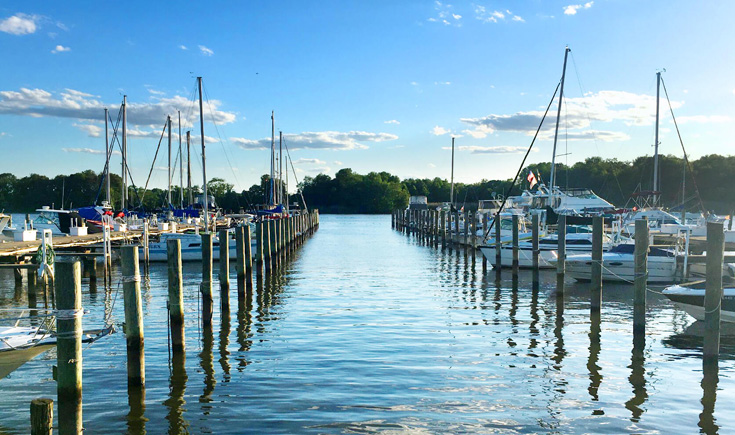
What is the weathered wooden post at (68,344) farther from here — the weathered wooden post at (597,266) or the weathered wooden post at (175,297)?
the weathered wooden post at (597,266)

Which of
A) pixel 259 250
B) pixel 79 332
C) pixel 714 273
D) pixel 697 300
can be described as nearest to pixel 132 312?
pixel 79 332

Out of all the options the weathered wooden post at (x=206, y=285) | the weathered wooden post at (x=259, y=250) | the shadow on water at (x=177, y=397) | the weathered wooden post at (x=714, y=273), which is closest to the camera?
the shadow on water at (x=177, y=397)

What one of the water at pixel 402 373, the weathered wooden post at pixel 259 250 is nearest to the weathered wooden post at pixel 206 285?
the water at pixel 402 373

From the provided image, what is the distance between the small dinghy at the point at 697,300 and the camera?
15.2 meters

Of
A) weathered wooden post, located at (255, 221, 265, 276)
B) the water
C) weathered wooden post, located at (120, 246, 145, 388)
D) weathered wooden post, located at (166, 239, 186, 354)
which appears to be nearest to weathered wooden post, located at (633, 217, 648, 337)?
the water

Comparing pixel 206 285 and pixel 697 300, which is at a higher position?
pixel 206 285

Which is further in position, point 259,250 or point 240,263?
point 259,250

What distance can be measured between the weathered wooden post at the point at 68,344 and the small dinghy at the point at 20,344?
348 centimetres

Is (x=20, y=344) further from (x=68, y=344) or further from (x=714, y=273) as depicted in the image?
(x=714, y=273)

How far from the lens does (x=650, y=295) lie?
23.1 meters

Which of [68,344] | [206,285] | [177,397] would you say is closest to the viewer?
[68,344]

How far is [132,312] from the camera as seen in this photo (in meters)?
10.6

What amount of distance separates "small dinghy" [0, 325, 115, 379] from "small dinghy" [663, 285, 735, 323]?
13.4m

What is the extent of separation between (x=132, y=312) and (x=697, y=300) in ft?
42.6
